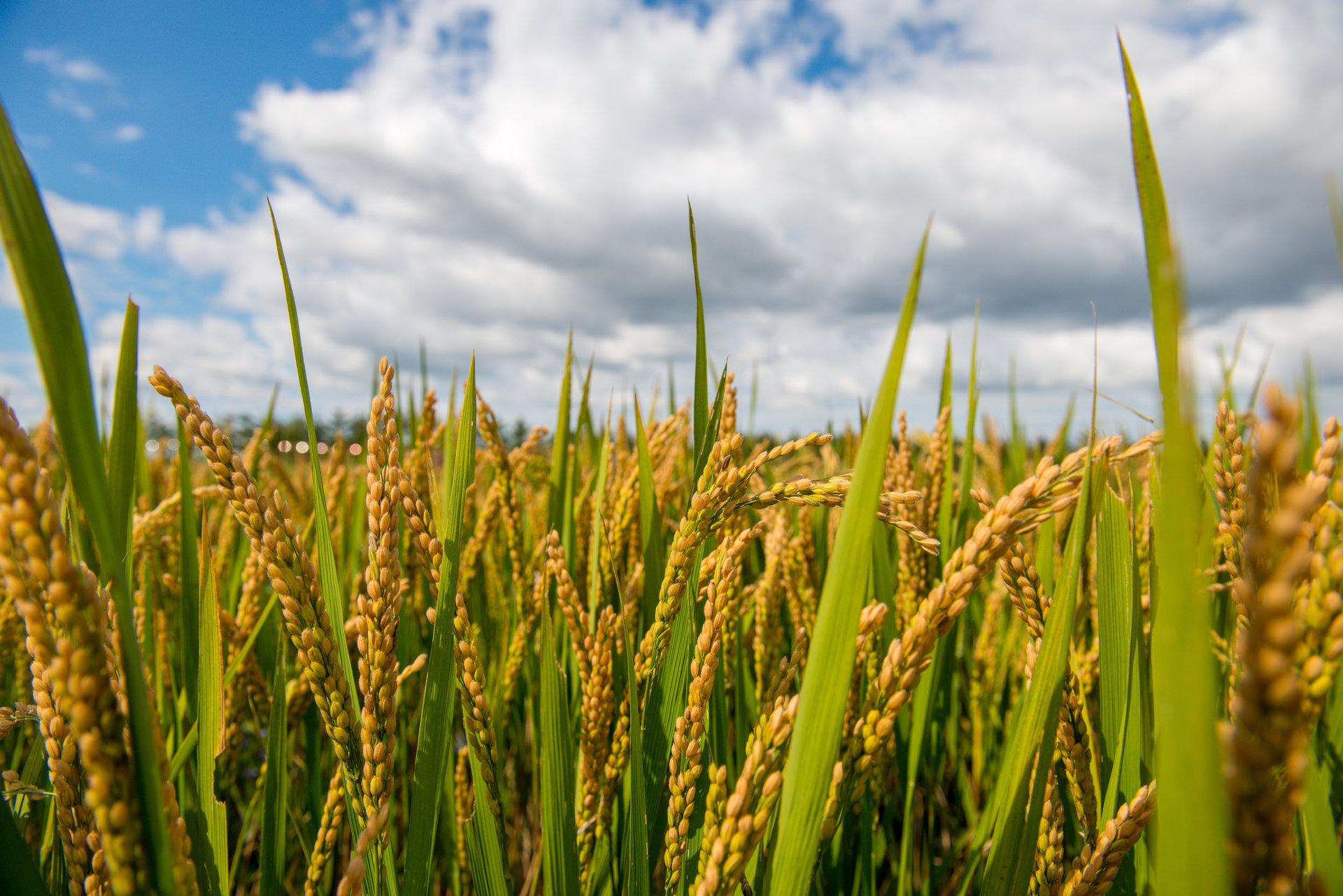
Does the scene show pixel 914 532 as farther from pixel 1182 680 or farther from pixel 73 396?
pixel 73 396

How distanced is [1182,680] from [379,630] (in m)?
0.77

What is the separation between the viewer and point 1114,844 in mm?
703

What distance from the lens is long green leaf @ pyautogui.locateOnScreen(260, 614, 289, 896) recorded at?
97 cm

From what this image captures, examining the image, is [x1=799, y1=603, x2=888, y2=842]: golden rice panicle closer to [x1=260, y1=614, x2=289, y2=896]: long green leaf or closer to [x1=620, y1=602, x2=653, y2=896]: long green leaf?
[x1=620, y1=602, x2=653, y2=896]: long green leaf

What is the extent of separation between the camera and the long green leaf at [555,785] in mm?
909

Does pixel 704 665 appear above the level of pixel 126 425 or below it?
below

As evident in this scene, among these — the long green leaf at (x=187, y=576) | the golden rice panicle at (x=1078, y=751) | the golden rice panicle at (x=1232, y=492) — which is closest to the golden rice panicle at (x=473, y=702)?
the long green leaf at (x=187, y=576)

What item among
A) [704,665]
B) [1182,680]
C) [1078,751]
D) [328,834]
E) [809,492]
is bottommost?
[328,834]

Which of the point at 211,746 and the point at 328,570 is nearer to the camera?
the point at 211,746

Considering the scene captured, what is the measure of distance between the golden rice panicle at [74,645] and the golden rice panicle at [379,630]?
232 mm

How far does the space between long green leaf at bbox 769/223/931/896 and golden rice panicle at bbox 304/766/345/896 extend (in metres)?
0.70

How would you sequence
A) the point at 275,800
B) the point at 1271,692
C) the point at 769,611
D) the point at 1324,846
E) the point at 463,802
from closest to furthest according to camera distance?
the point at 1271,692 < the point at 1324,846 < the point at 275,800 < the point at 463,802 < the point at 769,611

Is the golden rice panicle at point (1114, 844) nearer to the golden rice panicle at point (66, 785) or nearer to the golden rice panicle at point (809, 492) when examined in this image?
the golden rice panicle at point (809, 492)

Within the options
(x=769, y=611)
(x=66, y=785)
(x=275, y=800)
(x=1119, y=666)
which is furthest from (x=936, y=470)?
(x=66, y=785)
